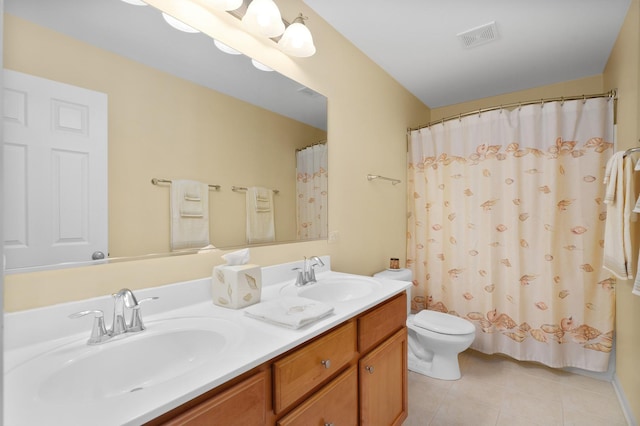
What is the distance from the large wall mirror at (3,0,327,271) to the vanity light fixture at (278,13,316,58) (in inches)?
5.8

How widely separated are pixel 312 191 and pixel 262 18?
895 millimetres

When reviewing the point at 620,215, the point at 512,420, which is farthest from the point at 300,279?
the point at 620,215

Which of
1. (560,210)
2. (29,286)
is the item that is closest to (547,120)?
(560,210)

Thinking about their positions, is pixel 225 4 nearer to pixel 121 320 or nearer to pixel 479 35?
pixel 121 320

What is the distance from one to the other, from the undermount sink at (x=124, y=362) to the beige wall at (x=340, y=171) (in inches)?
8.2

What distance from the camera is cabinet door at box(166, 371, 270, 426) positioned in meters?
0.64

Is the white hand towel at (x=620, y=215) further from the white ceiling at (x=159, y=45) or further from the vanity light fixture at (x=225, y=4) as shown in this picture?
the vanity light fixture at (x=225, y=4)

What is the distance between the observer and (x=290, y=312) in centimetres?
103

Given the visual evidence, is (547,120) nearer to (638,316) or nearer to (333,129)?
(638,316)

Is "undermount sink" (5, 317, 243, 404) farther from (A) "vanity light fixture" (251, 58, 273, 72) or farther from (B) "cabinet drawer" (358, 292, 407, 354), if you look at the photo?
(A) "vanity light fixture" (251, 58, 273, 72)

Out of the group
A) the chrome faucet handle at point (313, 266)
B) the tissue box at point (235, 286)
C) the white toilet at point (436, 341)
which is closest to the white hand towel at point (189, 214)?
the tissue box at point (235, 286)

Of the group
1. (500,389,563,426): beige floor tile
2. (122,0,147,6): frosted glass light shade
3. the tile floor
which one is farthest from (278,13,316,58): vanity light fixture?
(500,389,563,426): beige floor tile

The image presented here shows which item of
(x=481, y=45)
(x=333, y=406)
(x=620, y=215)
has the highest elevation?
(x=481, y=45)

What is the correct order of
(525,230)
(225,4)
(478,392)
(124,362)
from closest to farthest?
(124,362), (225,4), (478,392), (525,230)
